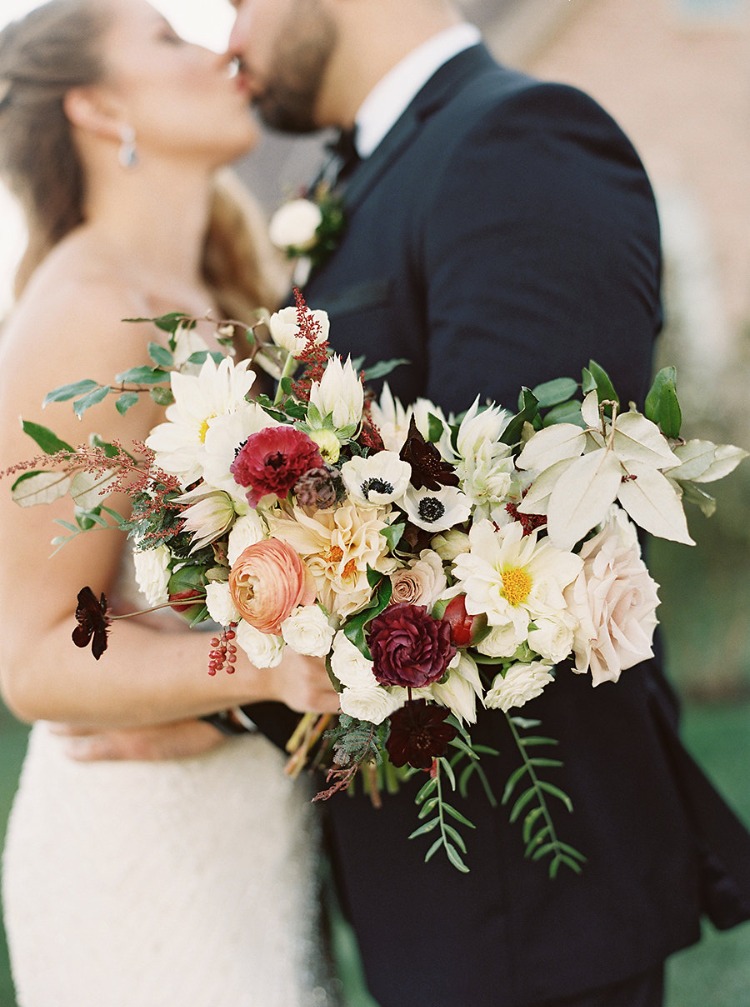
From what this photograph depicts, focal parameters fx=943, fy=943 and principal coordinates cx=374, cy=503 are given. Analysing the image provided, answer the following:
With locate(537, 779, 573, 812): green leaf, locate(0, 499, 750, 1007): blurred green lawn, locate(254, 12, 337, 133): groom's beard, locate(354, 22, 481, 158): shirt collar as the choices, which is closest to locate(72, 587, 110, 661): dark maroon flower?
locate(537, 779, 573, 812): green leaf

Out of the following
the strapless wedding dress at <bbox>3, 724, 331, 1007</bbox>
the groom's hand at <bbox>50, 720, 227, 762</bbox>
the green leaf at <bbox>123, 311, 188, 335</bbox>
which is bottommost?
the strapless wedding dress at <bbox>3, 724, 331, 1007</bbox>

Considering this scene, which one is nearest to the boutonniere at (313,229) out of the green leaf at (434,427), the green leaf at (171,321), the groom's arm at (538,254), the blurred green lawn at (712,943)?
the groom's arm at (538,254)

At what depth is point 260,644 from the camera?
1.24 m

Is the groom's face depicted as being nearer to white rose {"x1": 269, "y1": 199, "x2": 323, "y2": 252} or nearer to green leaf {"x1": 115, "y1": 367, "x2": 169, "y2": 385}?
white rose {"x1": 269, "y1": 199, "x2": 323, "y2": 252}

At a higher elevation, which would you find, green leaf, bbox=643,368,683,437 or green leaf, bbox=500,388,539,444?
green leaf, bbox=643,368,683,437

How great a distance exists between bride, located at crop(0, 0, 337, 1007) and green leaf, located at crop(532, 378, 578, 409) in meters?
0.51

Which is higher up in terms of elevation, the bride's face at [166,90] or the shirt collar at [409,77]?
the shirt collar at [409,77]

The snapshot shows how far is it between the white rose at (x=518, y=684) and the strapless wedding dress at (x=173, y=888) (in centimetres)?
93

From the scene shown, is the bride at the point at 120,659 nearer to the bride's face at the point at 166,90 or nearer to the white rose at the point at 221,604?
the bride's face at the point at 166,90

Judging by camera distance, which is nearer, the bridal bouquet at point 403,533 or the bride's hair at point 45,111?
the bridal bouquet at point 403,533

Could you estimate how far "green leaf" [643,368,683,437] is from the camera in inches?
47.3

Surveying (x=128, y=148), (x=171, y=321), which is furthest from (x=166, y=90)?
(x=171, y=321)

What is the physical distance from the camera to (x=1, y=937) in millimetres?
5348

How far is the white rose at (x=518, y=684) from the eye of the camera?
4.06ft
